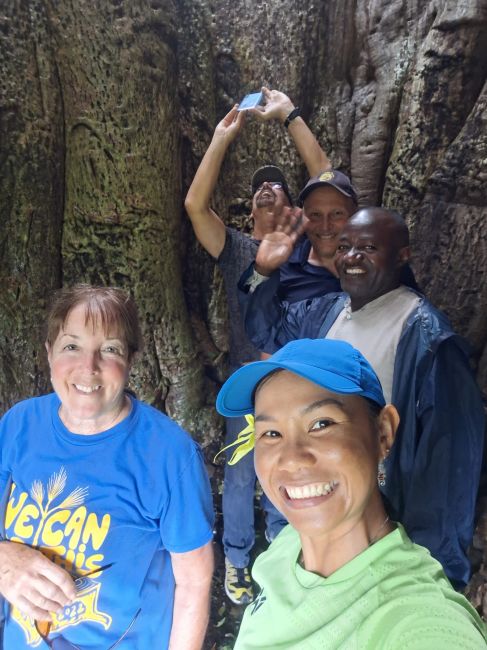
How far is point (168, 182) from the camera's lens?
2.93 m

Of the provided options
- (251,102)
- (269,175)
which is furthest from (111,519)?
(251,102)

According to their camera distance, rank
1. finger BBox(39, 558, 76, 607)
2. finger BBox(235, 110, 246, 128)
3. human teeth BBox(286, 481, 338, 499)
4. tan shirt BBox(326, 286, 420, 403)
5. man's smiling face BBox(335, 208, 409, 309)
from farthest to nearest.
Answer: finger BBox(235, 110, 246, 128)
man's smiling face BBox(335, 208, 409, 309)
tan shirt BBox(326, 286, 420, 403)
finger BBox(39, 558, 76, 607)
human teeth BBox(286, 481, 338, 499)

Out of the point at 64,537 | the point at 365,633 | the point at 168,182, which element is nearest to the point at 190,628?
the point at 64,537

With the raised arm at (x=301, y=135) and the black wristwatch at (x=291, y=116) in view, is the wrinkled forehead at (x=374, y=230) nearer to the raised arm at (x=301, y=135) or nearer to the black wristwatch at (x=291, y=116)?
the raised arm at (x=301, y=135)

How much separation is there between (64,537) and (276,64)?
3077mm

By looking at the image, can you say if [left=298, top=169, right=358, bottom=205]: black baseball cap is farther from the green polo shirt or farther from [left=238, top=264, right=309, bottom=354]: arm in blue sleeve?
the green polo shirt

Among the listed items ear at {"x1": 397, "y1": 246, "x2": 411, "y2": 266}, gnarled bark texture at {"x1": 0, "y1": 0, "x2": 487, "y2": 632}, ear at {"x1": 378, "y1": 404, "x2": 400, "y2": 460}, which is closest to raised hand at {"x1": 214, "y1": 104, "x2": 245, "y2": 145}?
gnarled bark texture at {"x1": 0, "y1": 0, "x2": 487, "y2": 632}

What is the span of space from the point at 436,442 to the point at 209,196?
164cm

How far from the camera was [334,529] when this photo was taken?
96 cm

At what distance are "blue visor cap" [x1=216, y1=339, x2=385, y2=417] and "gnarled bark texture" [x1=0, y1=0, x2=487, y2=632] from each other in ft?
5.20

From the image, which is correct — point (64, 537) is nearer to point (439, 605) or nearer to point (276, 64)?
point (439, 605)

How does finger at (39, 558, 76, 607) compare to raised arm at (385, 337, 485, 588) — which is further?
raised arm at (385, 337, 485, 588)

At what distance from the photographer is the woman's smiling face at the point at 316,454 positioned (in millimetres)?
945

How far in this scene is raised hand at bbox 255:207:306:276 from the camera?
2121 millimetres
